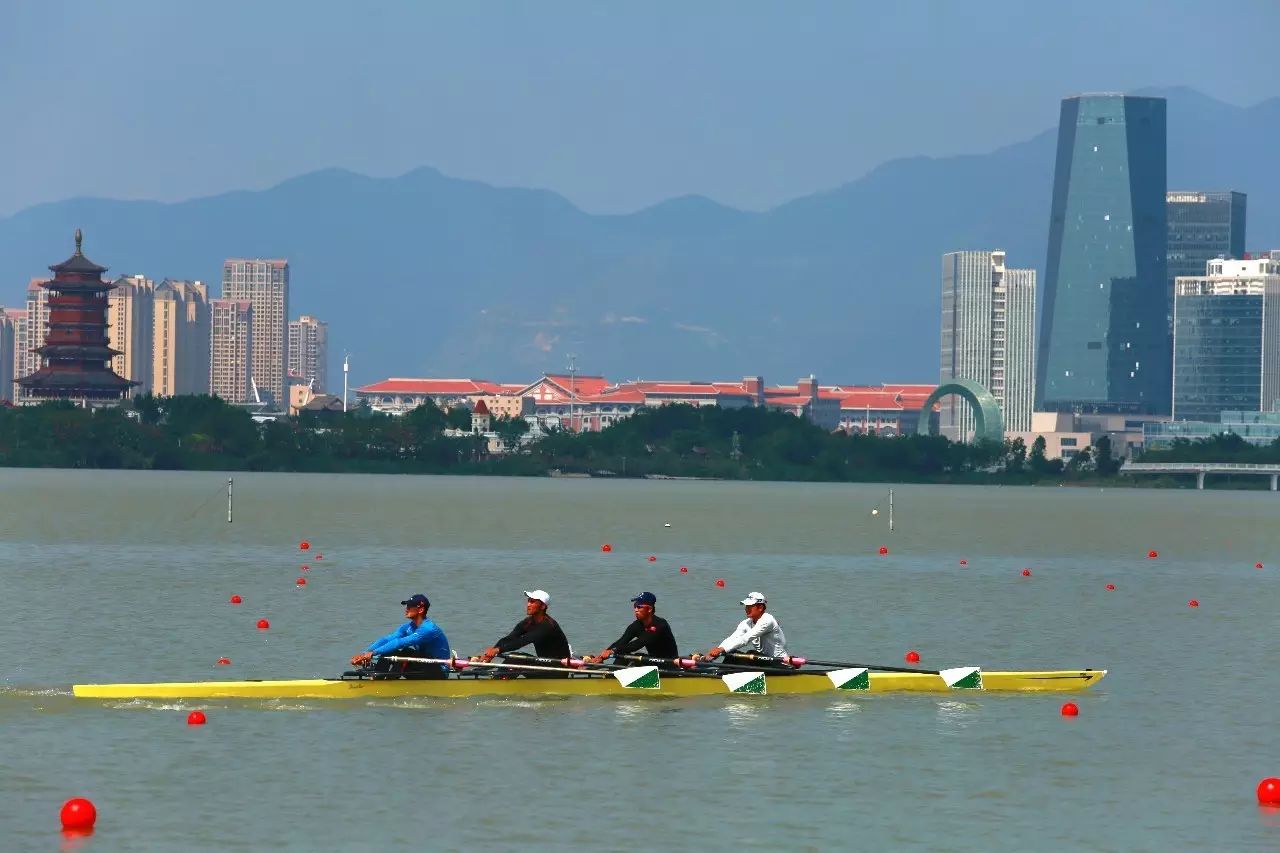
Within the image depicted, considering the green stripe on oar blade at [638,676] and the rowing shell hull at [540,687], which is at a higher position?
the green stripe on oar blade at [638,676]

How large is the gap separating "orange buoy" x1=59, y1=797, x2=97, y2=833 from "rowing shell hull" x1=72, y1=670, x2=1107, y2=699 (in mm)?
8445

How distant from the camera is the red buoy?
23.0m

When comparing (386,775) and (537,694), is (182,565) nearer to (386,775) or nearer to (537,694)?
(537,694)

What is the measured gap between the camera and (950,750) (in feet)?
97.3

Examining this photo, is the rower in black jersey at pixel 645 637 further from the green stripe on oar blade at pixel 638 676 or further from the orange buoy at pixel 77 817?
the orange buoy at pixel 77 817

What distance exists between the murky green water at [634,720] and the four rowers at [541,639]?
744 millimetres

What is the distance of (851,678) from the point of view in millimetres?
34094

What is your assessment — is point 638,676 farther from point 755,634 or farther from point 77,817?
point 77,817

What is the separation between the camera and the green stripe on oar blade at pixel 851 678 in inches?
1340

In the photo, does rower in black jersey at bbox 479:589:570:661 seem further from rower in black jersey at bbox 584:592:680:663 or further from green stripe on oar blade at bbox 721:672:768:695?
green stripe on oar blade at bbox 721:672:768:695

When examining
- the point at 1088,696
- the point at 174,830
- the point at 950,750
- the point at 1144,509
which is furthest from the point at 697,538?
the point at 1144,509

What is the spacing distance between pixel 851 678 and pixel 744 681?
2018mm

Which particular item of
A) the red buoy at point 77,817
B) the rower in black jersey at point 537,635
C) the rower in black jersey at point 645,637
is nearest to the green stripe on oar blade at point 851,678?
the rower in black jersey at point 645,637

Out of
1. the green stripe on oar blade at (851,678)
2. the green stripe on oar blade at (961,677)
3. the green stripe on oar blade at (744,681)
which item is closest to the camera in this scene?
the green stripe on oar blade at (744,681)
